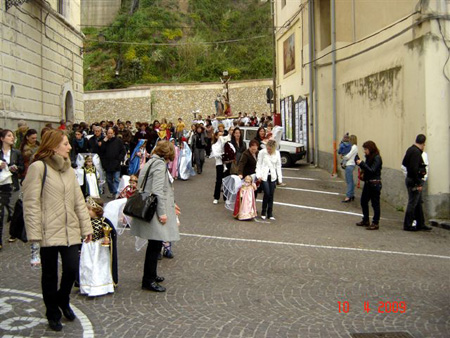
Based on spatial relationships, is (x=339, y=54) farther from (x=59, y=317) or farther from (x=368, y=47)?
(x=59, y=317)

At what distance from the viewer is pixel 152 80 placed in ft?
174

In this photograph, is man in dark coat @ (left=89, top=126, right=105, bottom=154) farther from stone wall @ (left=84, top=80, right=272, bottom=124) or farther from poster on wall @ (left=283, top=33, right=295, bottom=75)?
stone wall @ (left=84, top=80, right=272, bottom=124)

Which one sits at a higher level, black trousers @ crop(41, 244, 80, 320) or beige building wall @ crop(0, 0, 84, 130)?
beige building wall @ crop(0, 0, 84, 130)

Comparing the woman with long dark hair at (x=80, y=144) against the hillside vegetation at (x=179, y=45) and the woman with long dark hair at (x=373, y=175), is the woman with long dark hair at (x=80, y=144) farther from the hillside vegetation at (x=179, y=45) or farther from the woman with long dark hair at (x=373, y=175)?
the hillside vegetation at (x=179, y=45)

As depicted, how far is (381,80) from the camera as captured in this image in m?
13.7

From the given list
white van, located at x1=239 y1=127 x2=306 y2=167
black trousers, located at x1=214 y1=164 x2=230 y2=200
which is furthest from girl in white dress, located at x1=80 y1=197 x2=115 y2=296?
white van, located at x1=239 y1=127 x2=306 y2=167

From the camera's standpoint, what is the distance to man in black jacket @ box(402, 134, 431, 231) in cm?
1023

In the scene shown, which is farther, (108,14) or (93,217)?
(108,14)

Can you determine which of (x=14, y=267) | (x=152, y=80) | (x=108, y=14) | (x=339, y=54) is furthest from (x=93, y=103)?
(x=14, y=267)

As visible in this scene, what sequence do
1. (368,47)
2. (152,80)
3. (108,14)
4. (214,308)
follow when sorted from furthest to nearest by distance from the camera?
1. (108,14)
2. (152,80)
3. (368,47)
4. (214,308)

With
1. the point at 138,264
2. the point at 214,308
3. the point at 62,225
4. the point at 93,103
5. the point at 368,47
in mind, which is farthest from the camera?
the point at 93,103

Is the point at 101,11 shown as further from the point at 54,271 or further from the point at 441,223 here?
the point at 54,271

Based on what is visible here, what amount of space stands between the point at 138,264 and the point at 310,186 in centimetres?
930

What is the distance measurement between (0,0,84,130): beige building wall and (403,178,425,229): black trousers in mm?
11266
